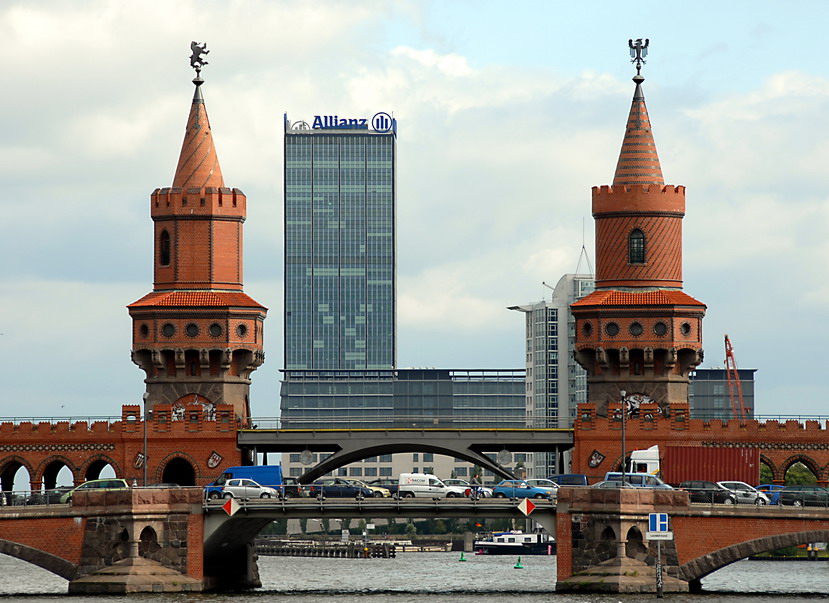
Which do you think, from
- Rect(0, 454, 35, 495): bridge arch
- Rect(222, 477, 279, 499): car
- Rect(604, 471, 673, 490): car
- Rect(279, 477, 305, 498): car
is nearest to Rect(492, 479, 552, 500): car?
Rect(604, 471, 673, 490): car


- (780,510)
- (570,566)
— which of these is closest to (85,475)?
(570,566)

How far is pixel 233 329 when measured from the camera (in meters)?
115

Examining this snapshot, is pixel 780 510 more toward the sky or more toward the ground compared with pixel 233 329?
more toward the ground

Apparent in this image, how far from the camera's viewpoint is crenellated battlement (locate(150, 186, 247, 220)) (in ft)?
379

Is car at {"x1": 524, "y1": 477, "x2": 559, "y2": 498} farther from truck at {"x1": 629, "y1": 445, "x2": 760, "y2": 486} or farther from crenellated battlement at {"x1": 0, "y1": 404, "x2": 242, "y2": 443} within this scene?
crenellated battlement at {"x1": 0, "y1": 404, "x2": 242, "y2": 443}

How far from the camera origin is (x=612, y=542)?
93750mm

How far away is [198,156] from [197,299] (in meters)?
8.96

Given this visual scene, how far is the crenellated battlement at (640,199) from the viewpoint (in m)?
115

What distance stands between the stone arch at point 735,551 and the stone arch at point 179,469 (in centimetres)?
3111

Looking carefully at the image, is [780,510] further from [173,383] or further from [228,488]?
[173,383]

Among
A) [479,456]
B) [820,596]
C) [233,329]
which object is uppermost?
[233,329]

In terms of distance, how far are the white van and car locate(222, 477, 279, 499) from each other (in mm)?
6704

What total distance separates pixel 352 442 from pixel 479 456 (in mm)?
7283

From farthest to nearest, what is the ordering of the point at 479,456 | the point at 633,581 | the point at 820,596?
the point at 479,456
the point at 820,596
the point at 633,581
